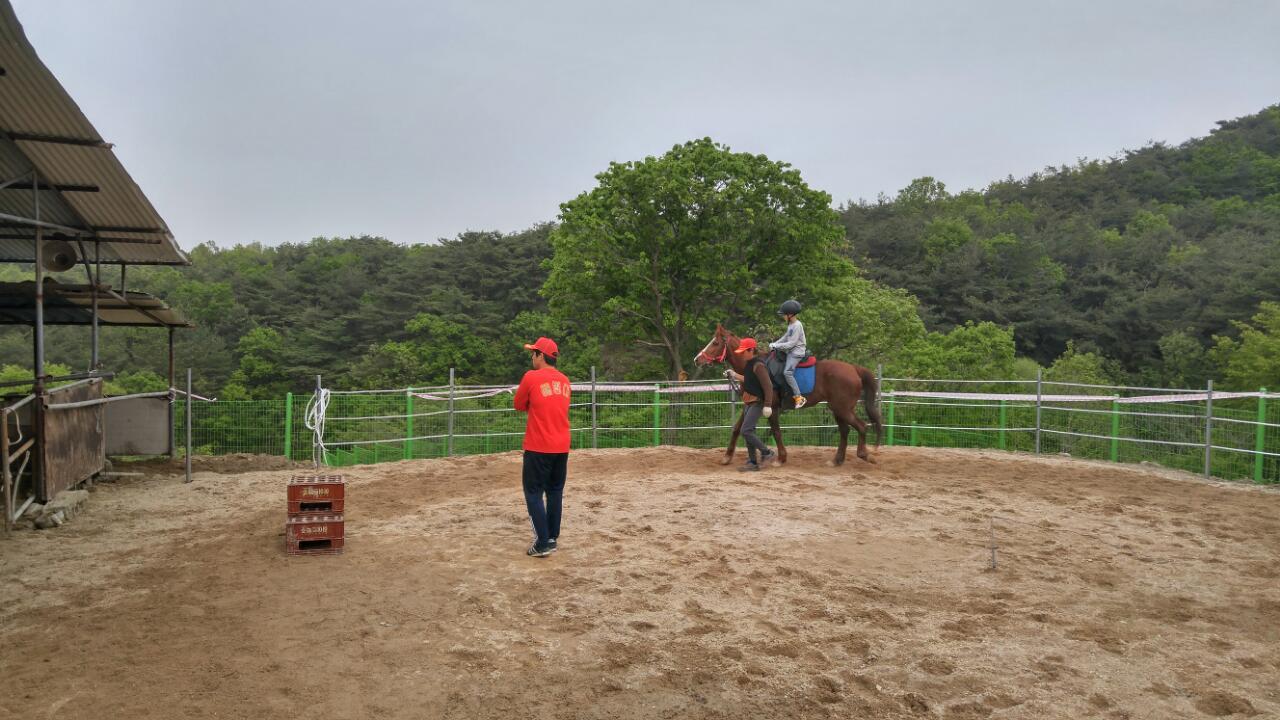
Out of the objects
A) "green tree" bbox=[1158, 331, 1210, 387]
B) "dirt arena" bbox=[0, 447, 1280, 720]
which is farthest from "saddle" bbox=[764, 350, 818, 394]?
"green tree" bbox=[1158, 331, 1210, 387]

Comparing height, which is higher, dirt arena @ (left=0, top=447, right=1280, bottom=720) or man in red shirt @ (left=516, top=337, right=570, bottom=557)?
man in red shirt @ (left=516, top=337, right=570, bottom=557)

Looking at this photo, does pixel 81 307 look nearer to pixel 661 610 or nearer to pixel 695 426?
pixel 695 426

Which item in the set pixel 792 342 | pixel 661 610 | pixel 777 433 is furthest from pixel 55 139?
pixel 777 433

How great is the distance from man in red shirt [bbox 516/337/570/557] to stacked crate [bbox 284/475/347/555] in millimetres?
1463

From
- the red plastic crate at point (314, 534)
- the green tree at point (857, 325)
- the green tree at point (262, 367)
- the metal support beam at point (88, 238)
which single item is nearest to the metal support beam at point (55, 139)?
the metal support beam at point (88, 238)

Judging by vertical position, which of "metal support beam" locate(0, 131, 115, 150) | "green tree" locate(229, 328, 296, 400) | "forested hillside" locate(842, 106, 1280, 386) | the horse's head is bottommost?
"green tree" locate(229, 328, 296, 400)

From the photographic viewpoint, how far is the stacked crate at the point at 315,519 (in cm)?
616

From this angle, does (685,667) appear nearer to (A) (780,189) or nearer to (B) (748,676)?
(B) (748,676)

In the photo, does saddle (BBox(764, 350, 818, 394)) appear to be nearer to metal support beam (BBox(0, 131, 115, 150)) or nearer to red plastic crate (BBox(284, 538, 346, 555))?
red plastic crate (BBox(284, 538, 346, 555))

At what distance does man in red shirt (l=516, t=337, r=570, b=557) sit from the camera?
6.16 metres

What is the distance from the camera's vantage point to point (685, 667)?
13.8ft

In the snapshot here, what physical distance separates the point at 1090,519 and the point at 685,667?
5.40m

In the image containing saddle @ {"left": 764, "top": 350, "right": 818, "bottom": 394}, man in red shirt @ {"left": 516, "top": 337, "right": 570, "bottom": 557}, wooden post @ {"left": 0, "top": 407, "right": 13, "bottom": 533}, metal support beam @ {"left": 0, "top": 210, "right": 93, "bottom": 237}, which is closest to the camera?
man in red shirt @ {"left": 516, "top": 337, "right": 570, "bottom": 557}

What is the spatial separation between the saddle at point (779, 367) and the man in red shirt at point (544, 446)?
Result: 4.66 m
